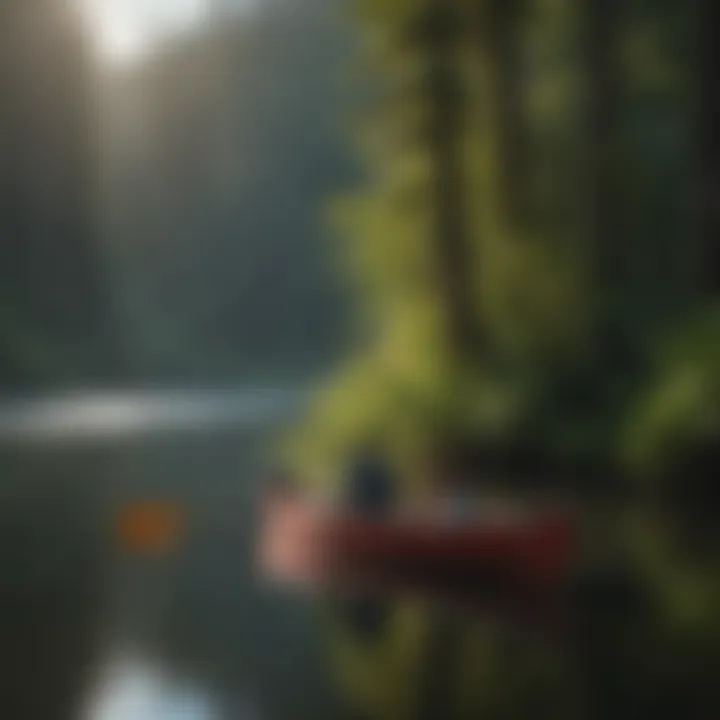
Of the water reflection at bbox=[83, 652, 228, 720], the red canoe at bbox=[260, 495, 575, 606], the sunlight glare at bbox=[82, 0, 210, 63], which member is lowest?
the water reflection at bbox=[83, 652, 228, 720]

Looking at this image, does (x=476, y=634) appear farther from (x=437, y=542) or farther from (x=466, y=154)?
(x=466, y=154)

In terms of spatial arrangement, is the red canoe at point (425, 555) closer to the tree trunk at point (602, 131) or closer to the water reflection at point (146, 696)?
the water reflection at point (146, 696)

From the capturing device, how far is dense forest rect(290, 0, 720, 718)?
1.22 meters

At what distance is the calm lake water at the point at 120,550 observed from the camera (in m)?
1.17

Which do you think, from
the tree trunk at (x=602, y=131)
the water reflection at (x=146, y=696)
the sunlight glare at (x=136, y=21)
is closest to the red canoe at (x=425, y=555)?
the water reflection at (x=146, y=696)

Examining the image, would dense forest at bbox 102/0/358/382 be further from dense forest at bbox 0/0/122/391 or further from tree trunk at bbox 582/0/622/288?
tree trunk at bbox 582/0/622/288

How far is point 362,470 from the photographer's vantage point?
1.22 metres

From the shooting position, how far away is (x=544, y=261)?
124cm

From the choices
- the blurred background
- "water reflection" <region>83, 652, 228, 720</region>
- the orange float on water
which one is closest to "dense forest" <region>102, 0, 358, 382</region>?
the blurred background

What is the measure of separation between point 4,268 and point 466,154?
388mm

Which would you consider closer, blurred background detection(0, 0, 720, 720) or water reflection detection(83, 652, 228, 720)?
water reflection detection(83, 652, 228, 720)

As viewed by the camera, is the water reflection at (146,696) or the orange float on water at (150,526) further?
the orange float on water at (150,526)

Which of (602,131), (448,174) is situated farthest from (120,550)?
(602,131)

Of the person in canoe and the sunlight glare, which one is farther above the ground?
the sunlight glare
